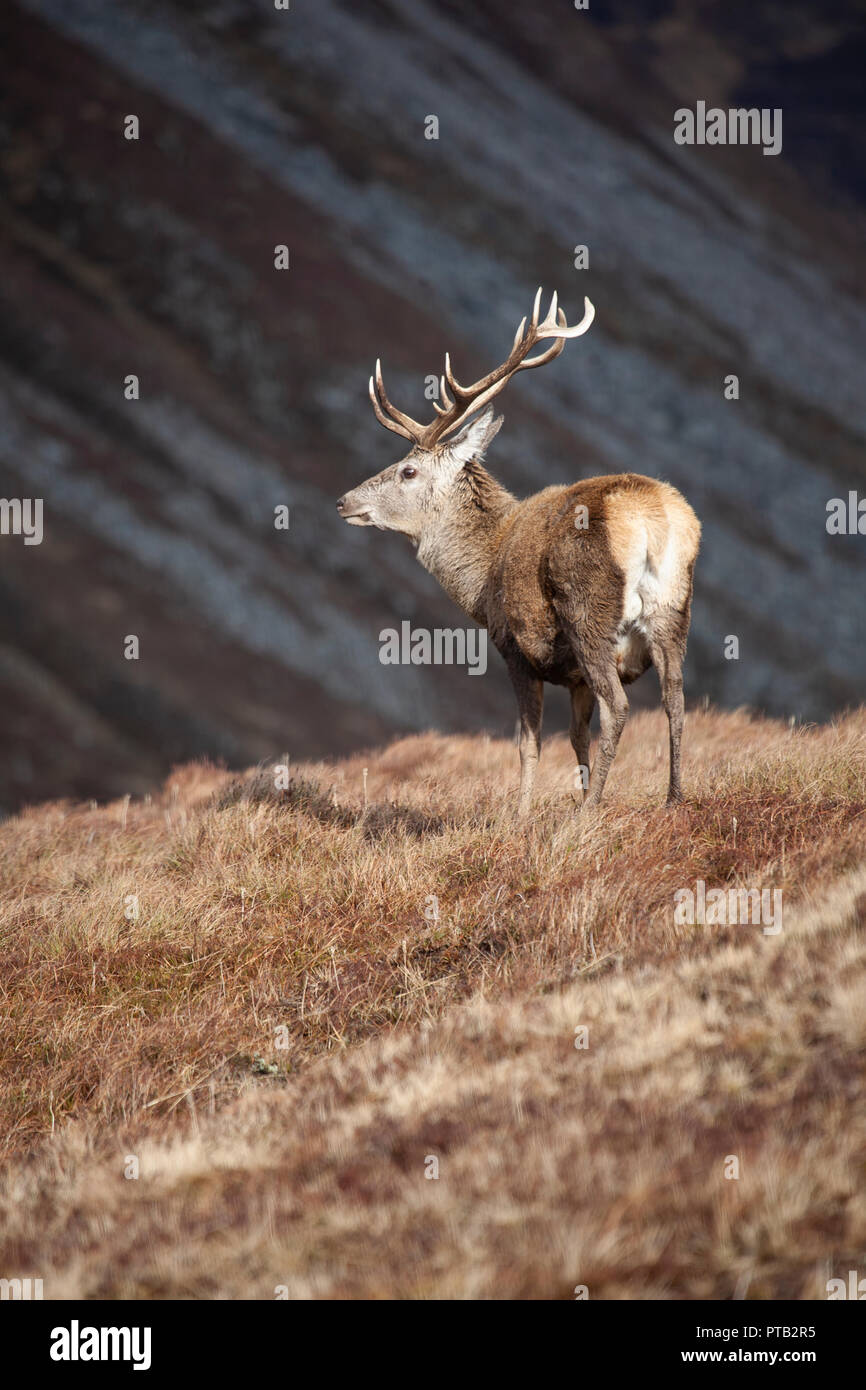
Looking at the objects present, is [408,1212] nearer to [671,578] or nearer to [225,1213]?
[225,1213]

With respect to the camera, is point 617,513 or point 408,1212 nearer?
point 408,1212

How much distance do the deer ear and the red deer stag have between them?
0.03 ft

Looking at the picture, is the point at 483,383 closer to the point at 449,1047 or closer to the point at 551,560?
the point at 551,560

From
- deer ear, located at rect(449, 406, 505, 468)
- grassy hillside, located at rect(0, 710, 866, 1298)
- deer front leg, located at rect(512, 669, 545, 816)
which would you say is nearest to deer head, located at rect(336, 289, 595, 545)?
deer ear, located at rect(449, 406, 505, 468)

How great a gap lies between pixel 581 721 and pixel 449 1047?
9.89 feet

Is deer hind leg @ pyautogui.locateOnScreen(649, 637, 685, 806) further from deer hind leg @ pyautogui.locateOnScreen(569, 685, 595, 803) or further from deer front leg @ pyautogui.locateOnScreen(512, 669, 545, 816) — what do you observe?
deer front leg @ pyautogui.locateOnScreen(512, 669, 545, 816)

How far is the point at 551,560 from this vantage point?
6430 millimetres

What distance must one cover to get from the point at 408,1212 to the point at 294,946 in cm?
255

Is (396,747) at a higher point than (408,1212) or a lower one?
higher

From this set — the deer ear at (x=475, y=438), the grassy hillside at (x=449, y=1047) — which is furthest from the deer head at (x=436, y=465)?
the grassy hillside at (x=449, y=1047)

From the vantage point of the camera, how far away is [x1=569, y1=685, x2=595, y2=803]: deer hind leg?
696 cm

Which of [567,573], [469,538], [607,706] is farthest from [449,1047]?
[469,538]

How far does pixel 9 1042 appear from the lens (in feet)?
17.8
